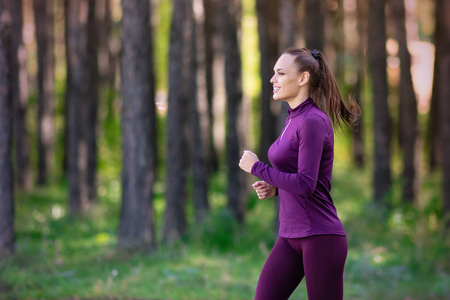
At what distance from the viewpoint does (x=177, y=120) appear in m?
12.2

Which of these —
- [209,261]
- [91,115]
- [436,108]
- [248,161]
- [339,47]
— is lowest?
[209,261]

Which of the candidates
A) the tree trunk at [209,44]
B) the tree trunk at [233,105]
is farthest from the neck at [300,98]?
the tree trunk at [209,44]

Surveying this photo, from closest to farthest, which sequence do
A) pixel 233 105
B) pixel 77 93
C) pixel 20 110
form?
pixel 233 105 → pixel 77 93 → pixel 20 110

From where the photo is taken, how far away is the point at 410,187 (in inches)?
664

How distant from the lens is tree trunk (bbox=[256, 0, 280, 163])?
16.7m

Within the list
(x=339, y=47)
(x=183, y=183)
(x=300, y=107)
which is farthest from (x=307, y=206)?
(x=339, y=47)

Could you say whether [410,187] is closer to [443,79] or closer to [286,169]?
[443,79]

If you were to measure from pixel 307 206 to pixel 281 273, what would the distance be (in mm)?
462

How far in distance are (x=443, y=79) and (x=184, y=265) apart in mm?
5855

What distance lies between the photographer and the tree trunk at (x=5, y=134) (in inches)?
369

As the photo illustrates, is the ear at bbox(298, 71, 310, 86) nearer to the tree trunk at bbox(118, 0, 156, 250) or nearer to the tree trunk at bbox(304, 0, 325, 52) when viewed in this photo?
the tree trunk at bbox(118, 0, 156, 250)

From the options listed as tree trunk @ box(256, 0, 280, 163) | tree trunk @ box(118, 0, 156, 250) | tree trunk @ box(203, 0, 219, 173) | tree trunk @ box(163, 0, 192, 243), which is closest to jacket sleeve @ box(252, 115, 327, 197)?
tree trunk @ box(118, 0, 156, 250)

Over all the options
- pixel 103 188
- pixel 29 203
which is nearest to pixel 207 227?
pixel 29 203

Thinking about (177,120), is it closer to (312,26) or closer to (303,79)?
(312,26)
